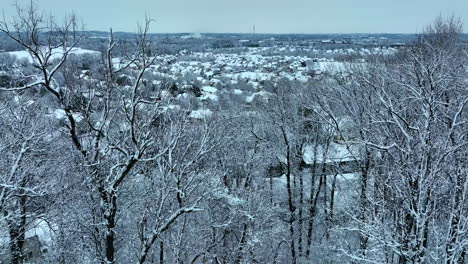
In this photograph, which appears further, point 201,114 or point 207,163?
point 201,114

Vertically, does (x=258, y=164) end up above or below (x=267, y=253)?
above

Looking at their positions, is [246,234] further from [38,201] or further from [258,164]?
[38,201]

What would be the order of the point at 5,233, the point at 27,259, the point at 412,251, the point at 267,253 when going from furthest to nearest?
the point at 267,253, the point at 27,259, the point at 5,233, the point at 412,251

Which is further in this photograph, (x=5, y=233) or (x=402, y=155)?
(x=5, y=233)

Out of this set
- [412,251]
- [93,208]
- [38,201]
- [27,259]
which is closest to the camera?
[412,251]

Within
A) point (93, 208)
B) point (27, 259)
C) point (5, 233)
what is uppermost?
point (93, 208)

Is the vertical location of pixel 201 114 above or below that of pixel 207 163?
above

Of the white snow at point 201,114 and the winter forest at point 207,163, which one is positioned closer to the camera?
the winter forest at point 207,163

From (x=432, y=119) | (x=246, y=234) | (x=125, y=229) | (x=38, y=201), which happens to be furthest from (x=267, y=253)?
(x=432, y=119)
